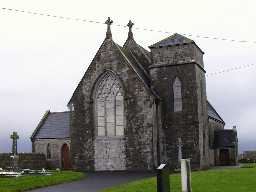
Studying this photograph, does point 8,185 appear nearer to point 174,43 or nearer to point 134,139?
point 134,139

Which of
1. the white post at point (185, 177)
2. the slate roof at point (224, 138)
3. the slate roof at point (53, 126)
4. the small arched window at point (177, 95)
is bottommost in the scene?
the white post at point (185, 177)

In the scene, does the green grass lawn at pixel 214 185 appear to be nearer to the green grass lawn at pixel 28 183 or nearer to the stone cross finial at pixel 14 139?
the green grass lawn at pixel 28 183

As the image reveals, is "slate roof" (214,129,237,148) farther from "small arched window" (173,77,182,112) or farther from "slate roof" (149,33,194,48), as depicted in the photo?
"slate roof" (149,33,194,48)

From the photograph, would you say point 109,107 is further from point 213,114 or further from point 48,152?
point 213,114

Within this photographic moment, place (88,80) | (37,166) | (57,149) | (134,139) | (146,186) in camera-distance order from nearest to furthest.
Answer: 1. (146,186)
2. (134,139)
3. (88,80)
4. (37,166)
5. (57,149)

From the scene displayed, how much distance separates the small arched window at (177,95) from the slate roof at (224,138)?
8.56 m

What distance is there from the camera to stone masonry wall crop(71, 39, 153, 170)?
38.0 meters

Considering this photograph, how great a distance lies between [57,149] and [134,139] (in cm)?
1539

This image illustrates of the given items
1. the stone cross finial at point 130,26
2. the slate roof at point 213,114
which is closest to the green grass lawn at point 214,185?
the stone cross finial at point 130,26

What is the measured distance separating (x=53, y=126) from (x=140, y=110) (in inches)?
695

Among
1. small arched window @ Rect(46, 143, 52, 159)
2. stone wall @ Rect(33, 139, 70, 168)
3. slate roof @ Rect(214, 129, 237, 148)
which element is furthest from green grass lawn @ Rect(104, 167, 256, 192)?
small arched window @ Rect(46, 143, 52, 159)

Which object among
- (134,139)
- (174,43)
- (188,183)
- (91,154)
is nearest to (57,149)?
(91,154)

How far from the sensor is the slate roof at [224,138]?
4625 cm

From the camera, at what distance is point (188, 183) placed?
1619 cm
